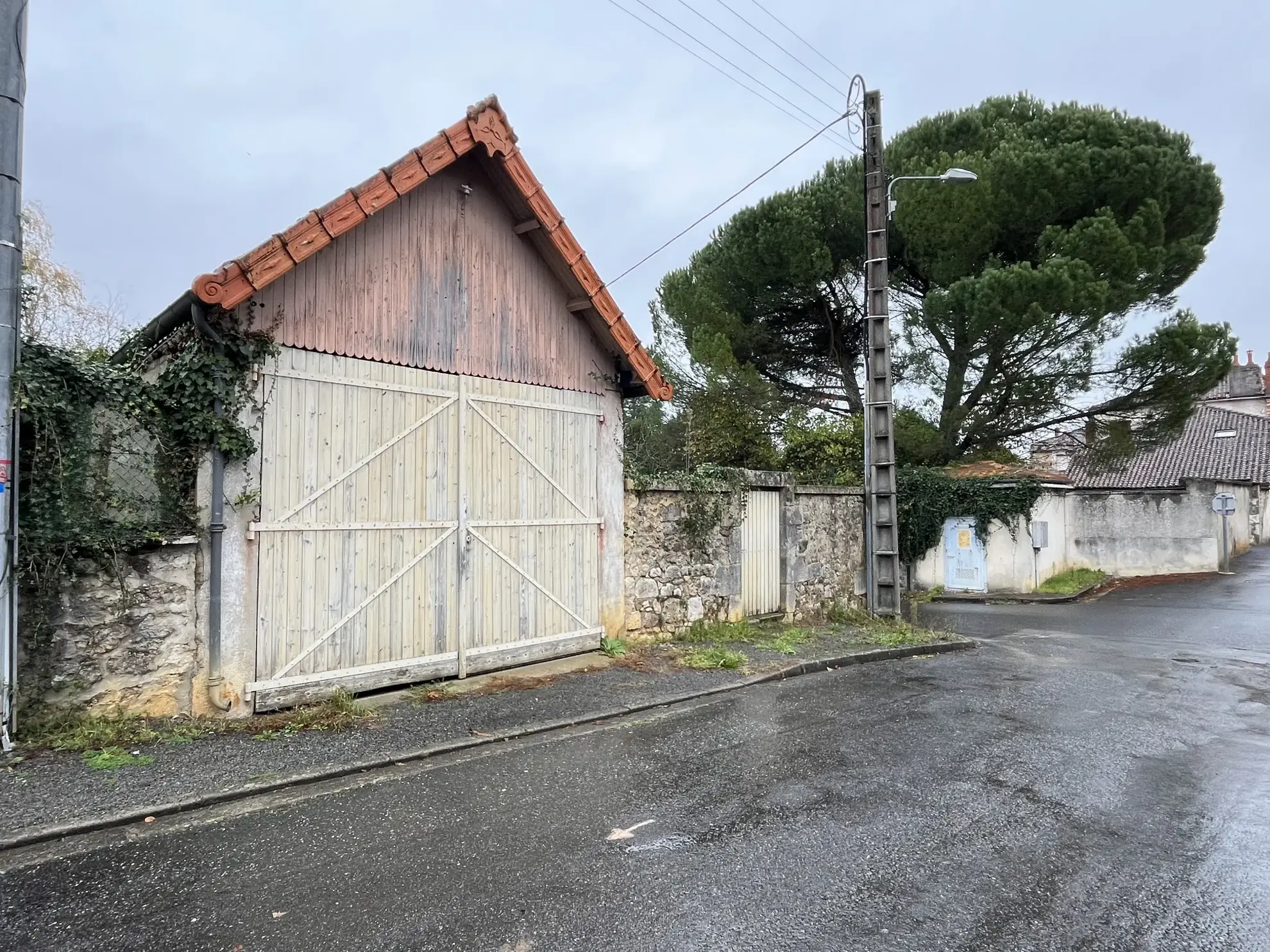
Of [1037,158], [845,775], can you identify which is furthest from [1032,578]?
[845,775]

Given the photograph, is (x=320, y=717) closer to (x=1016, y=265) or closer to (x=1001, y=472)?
(x=1016, y=265)

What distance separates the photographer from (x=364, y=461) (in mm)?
6910

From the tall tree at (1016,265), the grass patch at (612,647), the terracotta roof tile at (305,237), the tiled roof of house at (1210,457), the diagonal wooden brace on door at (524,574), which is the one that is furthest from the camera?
the tiled roof of house at (1210,457)

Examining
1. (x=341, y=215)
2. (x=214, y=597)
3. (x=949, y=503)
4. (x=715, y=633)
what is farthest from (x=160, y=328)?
(x=949, y=503)

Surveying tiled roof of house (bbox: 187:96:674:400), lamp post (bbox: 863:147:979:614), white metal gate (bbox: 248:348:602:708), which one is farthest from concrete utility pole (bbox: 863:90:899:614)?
white metal gate (bbox: 248:348:602:708)

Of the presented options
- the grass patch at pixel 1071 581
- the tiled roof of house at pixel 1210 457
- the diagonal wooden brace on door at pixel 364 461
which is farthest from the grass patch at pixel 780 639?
the tiled roof of house at pixel 1210 457

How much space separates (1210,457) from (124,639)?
37.7m

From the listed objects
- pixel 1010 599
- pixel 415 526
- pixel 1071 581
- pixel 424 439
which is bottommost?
pixel 1010 599

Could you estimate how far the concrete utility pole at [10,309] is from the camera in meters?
4.98

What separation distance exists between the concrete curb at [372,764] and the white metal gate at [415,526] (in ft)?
5.07

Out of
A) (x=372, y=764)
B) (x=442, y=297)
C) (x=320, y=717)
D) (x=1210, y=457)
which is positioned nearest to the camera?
(x=372, y=764)

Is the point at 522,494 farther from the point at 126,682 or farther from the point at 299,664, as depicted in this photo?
the point at 126,682

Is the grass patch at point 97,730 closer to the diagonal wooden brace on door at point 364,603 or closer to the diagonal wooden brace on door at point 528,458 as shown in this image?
the diagonal wooden brace on door at point 364,603

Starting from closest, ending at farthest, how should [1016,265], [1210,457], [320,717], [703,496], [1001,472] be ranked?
[320,717], [703,496], [1016,265], [1001,472], [1210,457]
